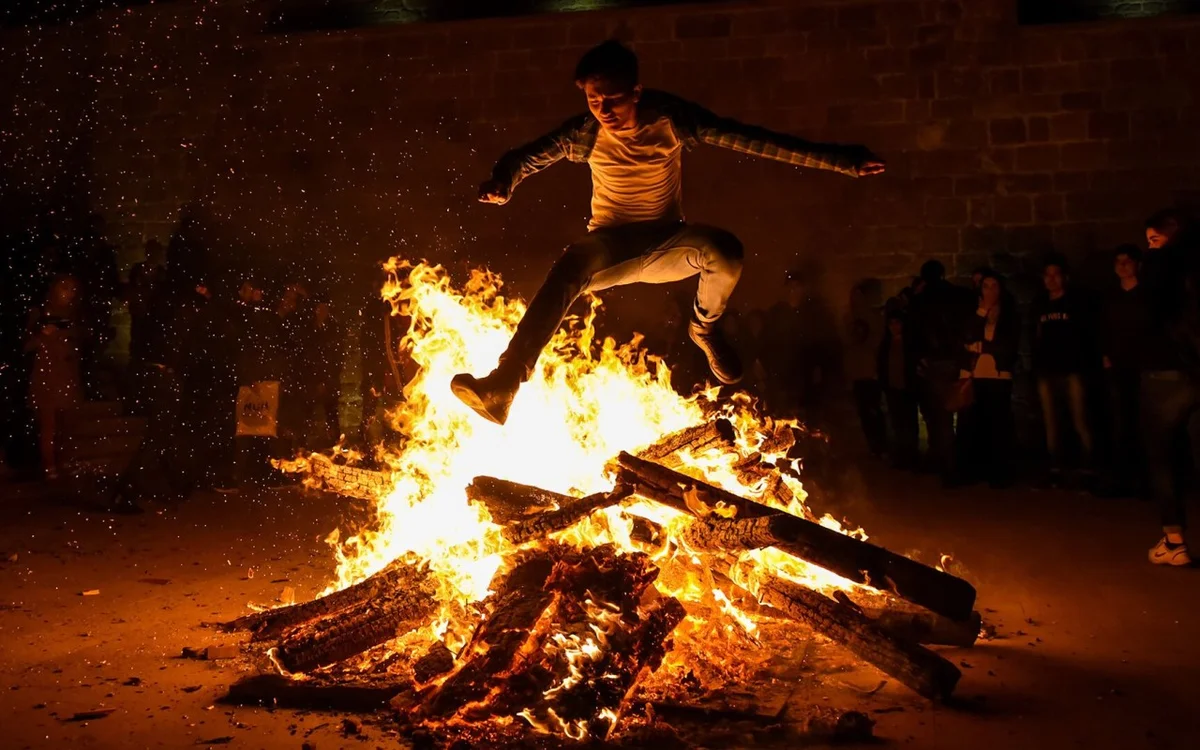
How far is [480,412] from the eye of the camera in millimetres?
4863

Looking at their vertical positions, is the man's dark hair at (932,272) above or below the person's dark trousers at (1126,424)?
above

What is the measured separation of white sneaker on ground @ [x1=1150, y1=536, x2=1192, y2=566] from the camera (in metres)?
6.55

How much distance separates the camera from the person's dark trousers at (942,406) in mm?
9883

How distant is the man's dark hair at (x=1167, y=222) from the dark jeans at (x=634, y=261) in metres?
2.94

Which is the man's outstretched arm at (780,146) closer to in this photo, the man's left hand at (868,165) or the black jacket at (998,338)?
the man's left hand at (868,165)

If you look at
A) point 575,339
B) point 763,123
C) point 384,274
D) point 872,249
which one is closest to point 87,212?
point 384,274

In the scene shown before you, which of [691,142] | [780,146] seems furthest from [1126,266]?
[691,142]

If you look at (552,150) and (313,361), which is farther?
(313,361)

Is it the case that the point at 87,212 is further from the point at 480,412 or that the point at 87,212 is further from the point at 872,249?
the point at 480,412

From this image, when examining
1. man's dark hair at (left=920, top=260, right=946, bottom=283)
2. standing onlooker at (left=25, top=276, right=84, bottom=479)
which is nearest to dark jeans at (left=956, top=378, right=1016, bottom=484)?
man's dark hair at (left=920, top=260, right=946, bottom=283)

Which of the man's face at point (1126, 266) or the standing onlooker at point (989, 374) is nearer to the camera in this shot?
the man's face at point (1126, 266)

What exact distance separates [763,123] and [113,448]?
8644mm

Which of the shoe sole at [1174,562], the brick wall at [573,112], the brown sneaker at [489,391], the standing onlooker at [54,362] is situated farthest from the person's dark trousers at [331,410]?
the shoe sole at [1174,562]

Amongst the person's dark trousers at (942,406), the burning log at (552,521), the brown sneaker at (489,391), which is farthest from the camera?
the person's dark trousers at (942,406)
